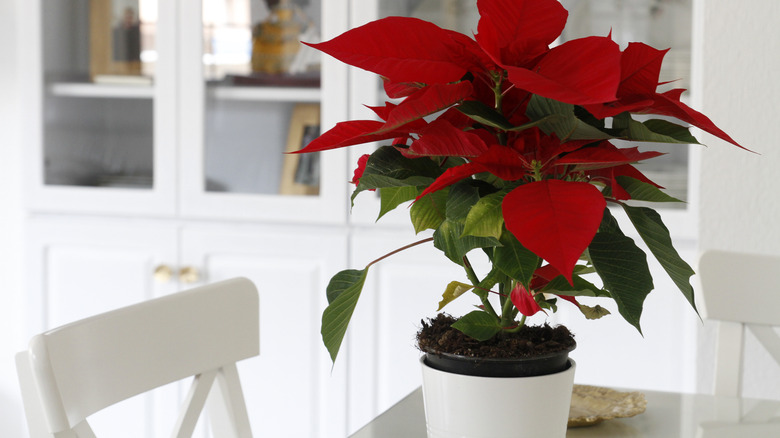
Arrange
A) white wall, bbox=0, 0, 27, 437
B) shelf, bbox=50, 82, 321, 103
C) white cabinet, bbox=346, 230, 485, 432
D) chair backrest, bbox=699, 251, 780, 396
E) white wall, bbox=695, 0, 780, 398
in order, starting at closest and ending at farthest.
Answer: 1. chair backrest, bbox=699, 251, 780, 396
2. white wall, bbox=695, 0, 780, 398
3. white cabinet, bbox=346, 230, 485, 432
4. shelf, bbox=50, 82, 321, 103
5. white wall, bbox=0, 0, 27, 437

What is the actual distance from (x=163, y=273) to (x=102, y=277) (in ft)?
0.63

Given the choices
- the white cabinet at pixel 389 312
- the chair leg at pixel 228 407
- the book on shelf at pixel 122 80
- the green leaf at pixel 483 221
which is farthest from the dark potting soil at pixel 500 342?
the book on shelf at pixel 122 80

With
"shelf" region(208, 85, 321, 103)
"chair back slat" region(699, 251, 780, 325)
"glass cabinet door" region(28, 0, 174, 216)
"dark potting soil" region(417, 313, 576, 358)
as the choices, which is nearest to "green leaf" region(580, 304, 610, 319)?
"dark potting soil" region(417, 313, 576, 358)

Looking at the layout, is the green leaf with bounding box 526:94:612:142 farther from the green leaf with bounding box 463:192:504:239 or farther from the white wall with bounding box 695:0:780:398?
the white wall with bounding box 695:0:780:398

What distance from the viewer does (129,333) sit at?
2.78 feet

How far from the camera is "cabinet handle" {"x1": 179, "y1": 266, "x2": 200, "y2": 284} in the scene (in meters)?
1.95

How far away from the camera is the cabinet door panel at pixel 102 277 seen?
2.00 m

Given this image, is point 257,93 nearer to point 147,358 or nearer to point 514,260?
point 147,358

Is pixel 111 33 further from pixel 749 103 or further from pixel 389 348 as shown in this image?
pixel 749 103

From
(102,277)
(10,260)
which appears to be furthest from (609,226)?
(10,260)

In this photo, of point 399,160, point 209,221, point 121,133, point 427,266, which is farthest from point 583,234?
point 121,133

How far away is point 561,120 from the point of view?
1.66 feet

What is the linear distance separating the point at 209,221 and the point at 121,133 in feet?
1.12

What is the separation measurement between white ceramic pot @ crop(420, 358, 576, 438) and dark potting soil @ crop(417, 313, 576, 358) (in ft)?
0.06
